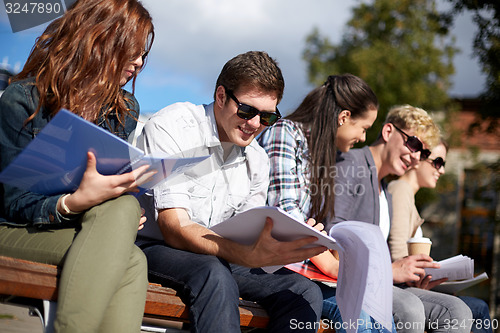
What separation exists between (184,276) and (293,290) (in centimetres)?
58

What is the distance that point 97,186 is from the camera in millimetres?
1859

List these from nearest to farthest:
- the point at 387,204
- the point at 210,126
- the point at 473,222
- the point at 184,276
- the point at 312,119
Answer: the point at 184,276 → the point at 210,126 → the point at 312,119 → the point at 387,204 → the point at 473,222

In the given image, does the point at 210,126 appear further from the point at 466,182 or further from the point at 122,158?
the point at 466,182

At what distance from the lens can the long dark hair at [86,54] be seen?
2094mm

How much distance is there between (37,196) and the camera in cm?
193

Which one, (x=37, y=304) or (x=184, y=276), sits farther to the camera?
(x=184, y=276)

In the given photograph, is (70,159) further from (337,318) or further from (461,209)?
(461,209)

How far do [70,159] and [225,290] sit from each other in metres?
0.79

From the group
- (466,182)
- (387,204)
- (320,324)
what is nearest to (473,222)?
(466,182)

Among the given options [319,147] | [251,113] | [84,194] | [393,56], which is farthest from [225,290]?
[393,56]

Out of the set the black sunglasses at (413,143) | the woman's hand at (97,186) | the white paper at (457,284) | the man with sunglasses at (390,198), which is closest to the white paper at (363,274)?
the man with sunglasses at (390,198)

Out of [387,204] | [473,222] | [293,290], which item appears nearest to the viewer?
[293,290]

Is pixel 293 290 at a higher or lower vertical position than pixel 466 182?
lower

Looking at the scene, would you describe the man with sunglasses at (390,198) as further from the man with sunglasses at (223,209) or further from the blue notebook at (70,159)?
the blue notebook at (70,159)
